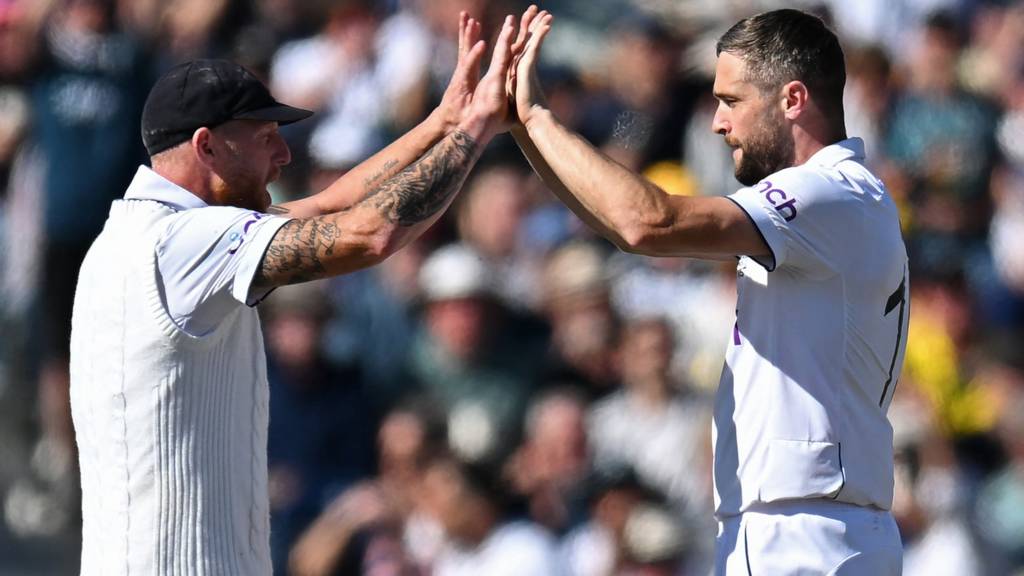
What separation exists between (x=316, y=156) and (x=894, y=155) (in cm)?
272

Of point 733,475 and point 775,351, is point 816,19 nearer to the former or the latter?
point 775,351

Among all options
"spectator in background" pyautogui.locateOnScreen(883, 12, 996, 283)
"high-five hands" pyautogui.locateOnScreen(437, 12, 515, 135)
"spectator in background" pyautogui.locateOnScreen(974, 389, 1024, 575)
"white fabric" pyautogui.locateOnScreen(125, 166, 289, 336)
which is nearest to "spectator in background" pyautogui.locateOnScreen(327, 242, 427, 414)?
"spectator in background" pyautogui.locateOnScreen(883, 12, 996, 283)

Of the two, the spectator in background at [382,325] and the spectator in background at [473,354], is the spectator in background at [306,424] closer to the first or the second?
the spectator in background at [382,325]

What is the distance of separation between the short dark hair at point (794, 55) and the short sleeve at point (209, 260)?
1192 millimetres

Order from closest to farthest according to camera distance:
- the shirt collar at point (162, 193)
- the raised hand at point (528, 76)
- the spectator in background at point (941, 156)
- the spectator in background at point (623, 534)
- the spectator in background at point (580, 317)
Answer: the shirt collar at point (162, 193) → the raised hand at point (528, 76) → the spectator in background at point (623, 534) → the spectator in background at point (941, 156) → the spectator in background at point (580, 317)

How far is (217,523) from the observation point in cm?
363

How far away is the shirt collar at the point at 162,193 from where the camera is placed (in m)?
3.75

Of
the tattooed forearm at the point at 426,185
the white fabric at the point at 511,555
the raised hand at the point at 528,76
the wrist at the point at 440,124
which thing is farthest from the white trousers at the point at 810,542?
the white fabric at the point at 511,555

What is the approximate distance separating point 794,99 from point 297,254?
124cm

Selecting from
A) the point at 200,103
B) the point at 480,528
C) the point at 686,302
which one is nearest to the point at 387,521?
the point at 480,528

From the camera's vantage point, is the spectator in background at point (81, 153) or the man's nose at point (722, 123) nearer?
the man's nose at point (722, 123)

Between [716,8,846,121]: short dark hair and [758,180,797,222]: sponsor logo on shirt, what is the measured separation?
0.32 meters

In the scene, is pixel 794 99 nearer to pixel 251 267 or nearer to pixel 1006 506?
pixel 251 267

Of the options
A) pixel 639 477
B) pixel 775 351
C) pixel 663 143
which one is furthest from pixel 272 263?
pixel 663 143
